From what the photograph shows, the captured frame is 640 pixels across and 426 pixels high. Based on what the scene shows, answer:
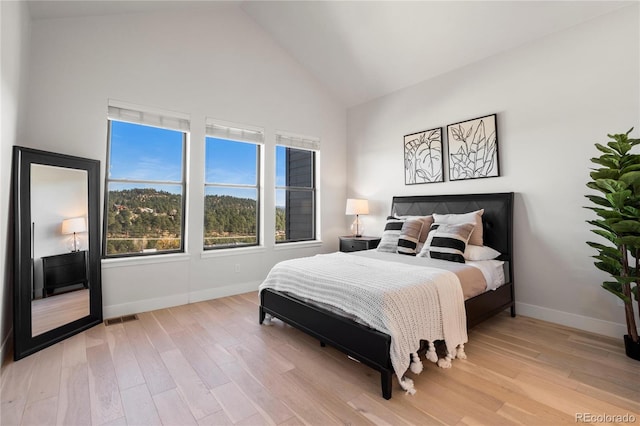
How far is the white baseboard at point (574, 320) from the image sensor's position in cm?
262

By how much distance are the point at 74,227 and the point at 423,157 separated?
4102mm

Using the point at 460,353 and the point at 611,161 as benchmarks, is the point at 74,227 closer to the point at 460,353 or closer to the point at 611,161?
the point at 460,353

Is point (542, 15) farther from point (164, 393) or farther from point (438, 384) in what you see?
point (164, 393)

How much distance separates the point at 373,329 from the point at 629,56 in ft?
10.9

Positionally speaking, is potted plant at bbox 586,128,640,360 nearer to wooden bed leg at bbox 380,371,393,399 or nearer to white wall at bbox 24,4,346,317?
wooden bed leg at bbox 380,371,393,399

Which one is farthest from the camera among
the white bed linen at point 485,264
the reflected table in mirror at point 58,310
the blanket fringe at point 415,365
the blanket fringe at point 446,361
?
the white bed linen at point 485,264

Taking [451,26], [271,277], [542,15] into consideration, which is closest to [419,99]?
[451,26]

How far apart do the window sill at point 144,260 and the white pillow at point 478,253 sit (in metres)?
3.22

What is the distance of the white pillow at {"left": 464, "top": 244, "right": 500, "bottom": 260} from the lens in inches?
117

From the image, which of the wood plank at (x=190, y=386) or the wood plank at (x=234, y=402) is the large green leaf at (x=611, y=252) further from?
the wood plank at (x=190, y=386)

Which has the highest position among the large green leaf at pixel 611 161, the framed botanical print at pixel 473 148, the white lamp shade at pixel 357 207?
the framed botanical print at pixel 473 148

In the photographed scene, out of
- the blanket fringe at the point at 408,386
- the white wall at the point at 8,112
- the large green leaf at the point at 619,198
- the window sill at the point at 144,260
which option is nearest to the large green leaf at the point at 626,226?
the large green leaf at the point at 619,198

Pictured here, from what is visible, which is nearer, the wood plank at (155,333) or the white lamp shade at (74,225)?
the wood plank at (155,333)

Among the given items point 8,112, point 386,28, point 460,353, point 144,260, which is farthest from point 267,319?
point 386,28
